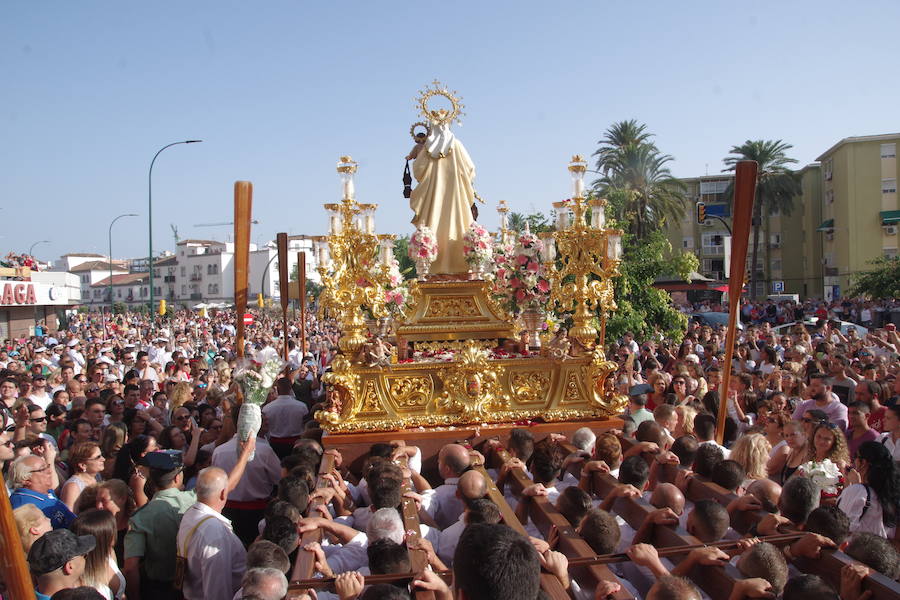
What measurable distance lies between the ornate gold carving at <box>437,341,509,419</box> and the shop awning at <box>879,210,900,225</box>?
44497mm

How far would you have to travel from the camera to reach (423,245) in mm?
10164

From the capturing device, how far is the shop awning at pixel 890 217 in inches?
1716

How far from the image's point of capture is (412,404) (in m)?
8.59

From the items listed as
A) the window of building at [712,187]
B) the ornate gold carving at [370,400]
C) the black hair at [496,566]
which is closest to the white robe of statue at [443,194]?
the ornate gold carving at [370,400]

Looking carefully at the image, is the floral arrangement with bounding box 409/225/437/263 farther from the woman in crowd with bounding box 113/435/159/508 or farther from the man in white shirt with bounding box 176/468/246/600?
the man in white shirt with bounding box 176/468/246/600

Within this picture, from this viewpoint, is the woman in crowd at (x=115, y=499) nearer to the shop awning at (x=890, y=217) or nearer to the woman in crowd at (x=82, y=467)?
the woman in crowd at (x=82, y=467)

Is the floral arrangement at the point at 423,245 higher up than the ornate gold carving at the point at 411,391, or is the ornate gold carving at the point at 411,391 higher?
the floral arrangement at the point at 423,245

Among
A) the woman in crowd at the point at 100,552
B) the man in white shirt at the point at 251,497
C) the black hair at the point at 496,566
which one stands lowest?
the man in white shirt at the point at 251,497

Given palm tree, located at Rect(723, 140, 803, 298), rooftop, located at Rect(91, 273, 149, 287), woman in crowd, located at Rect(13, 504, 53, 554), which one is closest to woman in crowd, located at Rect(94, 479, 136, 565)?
woman in crowd, located at Rect(13, 504, 53, 554)

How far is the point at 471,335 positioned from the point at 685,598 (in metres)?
6.82

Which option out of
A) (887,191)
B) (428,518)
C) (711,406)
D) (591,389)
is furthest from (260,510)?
(887,191)

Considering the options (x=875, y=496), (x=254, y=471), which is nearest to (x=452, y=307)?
(x=254, y=471)

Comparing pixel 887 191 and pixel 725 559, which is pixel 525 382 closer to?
pixel 725 559

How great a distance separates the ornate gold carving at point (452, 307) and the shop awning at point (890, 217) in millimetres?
43406
